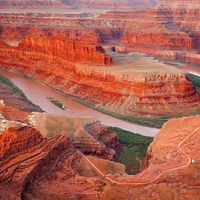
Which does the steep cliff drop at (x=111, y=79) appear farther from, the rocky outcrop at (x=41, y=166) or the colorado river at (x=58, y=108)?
the rocky outcrop at (x=41, y=166)

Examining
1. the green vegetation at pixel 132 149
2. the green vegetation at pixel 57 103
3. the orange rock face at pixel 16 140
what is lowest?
the green vegetation at pixel 57 103

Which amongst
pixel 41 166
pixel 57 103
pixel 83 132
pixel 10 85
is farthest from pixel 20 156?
pixel 10 85

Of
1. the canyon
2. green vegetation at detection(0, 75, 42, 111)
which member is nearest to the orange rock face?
the canyon

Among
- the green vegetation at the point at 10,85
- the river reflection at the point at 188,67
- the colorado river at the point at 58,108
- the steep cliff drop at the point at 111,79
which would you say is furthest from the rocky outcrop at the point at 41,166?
the river reflection at the point at 188,67

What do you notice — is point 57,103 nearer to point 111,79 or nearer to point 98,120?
point 111,79

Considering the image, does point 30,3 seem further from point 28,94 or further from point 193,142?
point 193,142

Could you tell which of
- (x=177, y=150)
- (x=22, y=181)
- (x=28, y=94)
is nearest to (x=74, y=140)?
(x=177, y=150)

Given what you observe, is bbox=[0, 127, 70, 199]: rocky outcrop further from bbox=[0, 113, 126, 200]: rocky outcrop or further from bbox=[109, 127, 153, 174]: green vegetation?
bbox=[109, 127, 153, 174]: green vegetation

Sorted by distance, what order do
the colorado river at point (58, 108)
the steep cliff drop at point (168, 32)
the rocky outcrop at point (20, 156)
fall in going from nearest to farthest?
the rocky outcrop at point (20, 156) → the colorado river at point (58, 108) → the steep cliff drop at point (168, 32)
